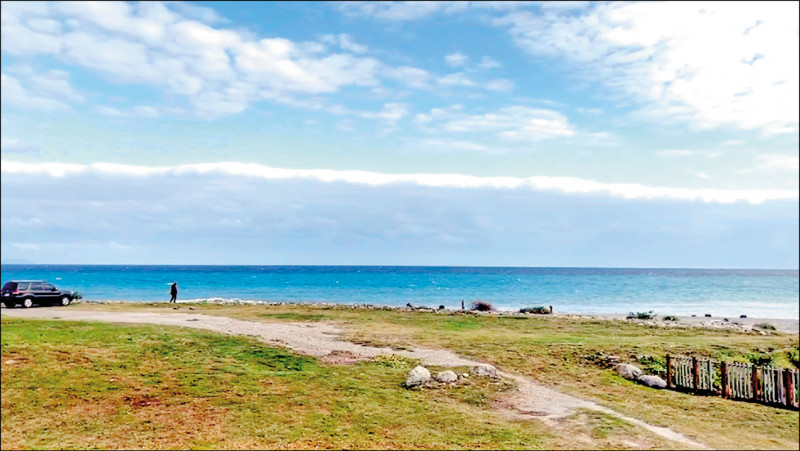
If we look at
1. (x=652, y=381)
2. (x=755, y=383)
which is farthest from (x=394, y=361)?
(x=755, y=383)

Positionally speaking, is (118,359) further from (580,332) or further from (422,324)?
(580,332)

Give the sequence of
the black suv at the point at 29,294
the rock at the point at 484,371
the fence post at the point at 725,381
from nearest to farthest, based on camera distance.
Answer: the fence post at the point at 725,381, the rock at the point at 484,371, the black suv at the point at 29,294

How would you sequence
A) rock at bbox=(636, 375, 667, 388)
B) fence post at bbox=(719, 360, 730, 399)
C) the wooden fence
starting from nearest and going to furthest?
the wooden fence < fence post at bbox=(719, 360, 730, 399) < rock at bbox=(636, 375, 667, 388)

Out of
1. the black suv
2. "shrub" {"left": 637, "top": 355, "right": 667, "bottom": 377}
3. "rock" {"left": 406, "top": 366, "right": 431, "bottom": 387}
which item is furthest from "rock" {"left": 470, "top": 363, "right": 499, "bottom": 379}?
the black suv

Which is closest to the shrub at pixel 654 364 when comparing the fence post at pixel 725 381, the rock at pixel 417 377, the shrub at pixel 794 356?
the fence post at pixel 725 381

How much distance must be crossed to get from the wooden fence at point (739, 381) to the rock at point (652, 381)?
21.4 inches

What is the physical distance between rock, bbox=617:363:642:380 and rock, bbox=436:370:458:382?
A: 383 inches

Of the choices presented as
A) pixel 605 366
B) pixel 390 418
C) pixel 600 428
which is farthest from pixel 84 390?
pixel 605 366

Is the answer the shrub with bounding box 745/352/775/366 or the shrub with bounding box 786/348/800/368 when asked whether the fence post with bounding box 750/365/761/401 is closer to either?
the shrub with bounding box 745/352/775/366

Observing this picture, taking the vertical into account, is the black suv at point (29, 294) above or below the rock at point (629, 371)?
above

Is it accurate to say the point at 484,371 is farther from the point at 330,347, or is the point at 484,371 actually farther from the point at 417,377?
the point at 330,347

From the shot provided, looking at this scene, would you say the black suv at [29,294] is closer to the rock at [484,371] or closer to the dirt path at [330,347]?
the dirt path at [330,347]

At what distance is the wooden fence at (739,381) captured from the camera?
74.8 feet

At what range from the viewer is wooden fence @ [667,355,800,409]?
74.8ft
